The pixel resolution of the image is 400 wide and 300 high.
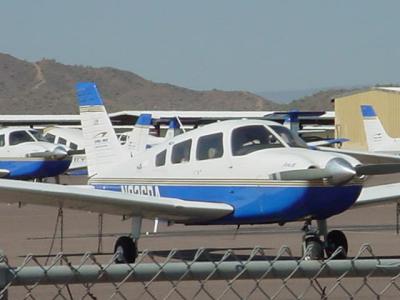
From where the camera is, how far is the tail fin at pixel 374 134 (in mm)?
47188

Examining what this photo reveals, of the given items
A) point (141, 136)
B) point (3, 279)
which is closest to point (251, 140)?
point (3, 279)

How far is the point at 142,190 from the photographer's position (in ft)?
49.4

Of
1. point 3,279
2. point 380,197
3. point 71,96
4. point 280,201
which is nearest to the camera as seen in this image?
point 3,279

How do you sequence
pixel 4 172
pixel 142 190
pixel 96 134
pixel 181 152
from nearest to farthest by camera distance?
pixel 181 152 < pixel 142 190 < pixel 96 134 < pixel 4 172

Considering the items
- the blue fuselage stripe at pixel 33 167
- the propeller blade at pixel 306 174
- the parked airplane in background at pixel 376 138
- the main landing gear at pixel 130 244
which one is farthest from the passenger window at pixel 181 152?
the parked airplane in background at pixel 376 138

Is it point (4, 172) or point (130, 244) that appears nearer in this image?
point (130, 244)

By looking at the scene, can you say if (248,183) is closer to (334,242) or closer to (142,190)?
(334,242)

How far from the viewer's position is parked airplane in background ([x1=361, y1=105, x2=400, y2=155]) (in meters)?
46.6

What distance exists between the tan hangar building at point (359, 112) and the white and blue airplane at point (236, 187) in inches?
2197

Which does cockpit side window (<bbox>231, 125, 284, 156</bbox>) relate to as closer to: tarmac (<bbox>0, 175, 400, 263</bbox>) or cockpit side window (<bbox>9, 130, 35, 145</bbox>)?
tarmac (<bbox>0, 175, 400, 263</bbox>)

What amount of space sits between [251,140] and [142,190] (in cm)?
196

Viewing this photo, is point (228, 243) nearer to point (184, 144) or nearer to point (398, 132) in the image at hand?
point (184, 144)

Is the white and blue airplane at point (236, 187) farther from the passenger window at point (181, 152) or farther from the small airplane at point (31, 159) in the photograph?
the small airplane at point (31, 159)

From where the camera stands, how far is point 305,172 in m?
12.8
